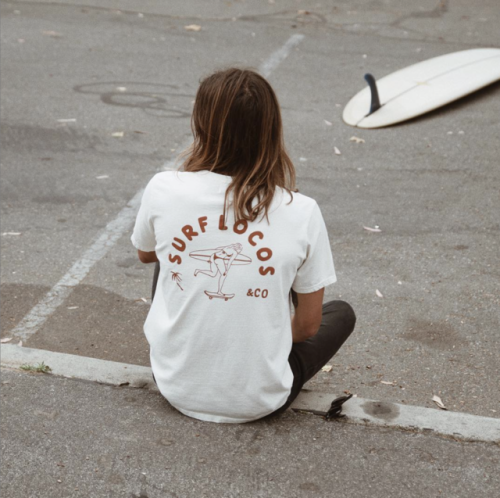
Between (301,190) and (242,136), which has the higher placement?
(242,136)

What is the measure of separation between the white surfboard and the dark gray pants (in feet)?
14.3

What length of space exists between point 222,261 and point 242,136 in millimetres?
447

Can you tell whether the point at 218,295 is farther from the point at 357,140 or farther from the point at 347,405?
the point at 357,140

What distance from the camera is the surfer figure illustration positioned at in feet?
8.75

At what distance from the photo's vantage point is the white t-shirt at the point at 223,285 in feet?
8.70

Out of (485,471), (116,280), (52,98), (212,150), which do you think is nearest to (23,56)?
(52,98)

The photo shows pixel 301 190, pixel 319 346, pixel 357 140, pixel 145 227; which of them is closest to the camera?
pixel 145 227

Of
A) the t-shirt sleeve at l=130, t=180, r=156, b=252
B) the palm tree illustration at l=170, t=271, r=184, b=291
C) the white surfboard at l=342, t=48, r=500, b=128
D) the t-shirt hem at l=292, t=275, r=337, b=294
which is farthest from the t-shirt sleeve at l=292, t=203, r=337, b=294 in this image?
the white surfboard at l=342, t=48, r=500, b=128

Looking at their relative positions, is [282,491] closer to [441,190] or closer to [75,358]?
[75,358]

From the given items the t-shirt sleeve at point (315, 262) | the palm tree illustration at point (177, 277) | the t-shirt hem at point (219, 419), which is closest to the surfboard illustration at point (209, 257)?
the palm tree illustration at point (177, 277)

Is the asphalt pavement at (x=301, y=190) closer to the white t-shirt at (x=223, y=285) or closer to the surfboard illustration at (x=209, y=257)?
Result: the white t-shirt at (x=223, y=285)

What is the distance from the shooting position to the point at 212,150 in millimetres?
2664

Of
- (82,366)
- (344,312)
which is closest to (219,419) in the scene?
(344,312)

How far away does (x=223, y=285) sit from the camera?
8.91 feet
